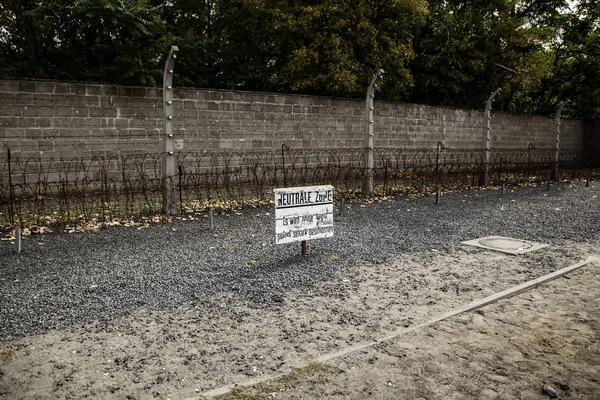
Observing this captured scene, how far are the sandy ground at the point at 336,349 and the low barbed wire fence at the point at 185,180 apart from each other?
4.90 metres

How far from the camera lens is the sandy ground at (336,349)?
10.5ft

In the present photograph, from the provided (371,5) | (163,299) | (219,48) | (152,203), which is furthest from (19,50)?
(163,299)

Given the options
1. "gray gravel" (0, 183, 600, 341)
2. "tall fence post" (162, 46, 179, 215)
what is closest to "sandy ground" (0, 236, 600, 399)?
"gray gravel" (0, 183, 600, 341)

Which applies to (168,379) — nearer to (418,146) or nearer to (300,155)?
(300,155)

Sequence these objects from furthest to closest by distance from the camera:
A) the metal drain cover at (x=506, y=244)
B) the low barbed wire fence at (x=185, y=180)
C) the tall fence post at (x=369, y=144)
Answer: the tall fence post at (x=369, y=144) < the low barbed wire fence at (x=185, y=180) < the metal drain cover at (x=506, y=244)

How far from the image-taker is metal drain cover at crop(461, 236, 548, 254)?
7052 millimetres

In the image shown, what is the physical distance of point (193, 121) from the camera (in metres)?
11.9

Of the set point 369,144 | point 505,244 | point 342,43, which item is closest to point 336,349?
point 505,244

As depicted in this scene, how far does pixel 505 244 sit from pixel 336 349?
4.75m

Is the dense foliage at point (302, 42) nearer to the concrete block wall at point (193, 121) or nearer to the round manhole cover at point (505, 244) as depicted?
the concrete block wall at point (193, 121)

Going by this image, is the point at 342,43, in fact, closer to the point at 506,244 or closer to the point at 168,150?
the point at 168,150

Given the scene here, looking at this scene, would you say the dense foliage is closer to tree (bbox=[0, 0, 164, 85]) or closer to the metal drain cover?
tree (bbox=[0, 0, 164, 85])

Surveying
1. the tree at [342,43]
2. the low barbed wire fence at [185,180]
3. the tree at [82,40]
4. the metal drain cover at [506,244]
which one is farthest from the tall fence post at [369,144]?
the tree at [82,40]

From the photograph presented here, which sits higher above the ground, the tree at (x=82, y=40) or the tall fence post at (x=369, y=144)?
the tree at (x=82, y=40)
